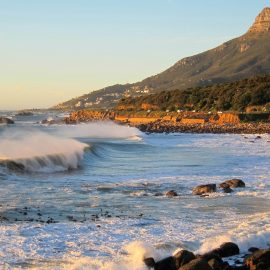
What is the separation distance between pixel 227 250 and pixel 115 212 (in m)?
5.13

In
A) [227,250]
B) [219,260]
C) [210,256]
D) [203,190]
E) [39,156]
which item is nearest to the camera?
[219,260]

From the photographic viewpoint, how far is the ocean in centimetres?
1127

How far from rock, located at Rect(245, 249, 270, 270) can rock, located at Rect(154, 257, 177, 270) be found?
4.57ft

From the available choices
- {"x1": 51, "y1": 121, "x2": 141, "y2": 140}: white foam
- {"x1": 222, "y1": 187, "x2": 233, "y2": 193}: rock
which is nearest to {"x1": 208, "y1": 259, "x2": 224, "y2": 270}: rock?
{"x1": 222, "y1": 187, "x2": 233, "y2": 193}: rock

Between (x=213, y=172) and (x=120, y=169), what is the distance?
517 cm

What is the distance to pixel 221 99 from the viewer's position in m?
93.9

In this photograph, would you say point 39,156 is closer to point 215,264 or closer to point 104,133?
point 215,264

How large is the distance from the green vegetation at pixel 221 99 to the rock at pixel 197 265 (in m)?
77.1

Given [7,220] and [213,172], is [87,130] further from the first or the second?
[7,220]

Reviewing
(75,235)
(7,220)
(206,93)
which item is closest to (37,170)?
(7,220)

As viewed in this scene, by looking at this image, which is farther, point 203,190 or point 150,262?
point 203,190

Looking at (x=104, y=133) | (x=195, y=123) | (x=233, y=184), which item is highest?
(x=233, y=184)

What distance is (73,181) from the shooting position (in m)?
23.3

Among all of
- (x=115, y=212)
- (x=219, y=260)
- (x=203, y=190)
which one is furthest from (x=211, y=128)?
(x=219, y=260)
